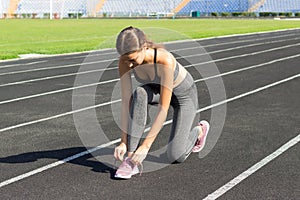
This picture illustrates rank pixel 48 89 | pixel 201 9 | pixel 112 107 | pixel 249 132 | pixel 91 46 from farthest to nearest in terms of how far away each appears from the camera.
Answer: pixel 201 9 < pixel 91 46 < pixel 48 89 < pixel 112 107 < pixel 249 132

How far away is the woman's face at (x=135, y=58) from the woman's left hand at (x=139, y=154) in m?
0.75

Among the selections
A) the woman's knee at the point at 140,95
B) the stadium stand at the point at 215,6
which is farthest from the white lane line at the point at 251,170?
the stadium stand at the point at 215,6

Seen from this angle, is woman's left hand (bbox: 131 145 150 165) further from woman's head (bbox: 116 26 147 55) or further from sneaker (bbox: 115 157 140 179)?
woman's head (bbox: 116 26 147 55)

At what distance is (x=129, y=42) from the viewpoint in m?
4.72

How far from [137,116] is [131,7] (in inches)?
4040

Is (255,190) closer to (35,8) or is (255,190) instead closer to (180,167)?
(180,167)

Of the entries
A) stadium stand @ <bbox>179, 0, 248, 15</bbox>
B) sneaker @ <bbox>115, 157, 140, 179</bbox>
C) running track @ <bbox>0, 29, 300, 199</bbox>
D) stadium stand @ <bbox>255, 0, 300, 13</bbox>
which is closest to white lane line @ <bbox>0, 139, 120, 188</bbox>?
running track @ <bbox>0, 29, 300, 199</bbox>

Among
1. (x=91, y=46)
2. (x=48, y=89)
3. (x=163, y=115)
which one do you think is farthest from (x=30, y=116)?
(x=91, y=46)

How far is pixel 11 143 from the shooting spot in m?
6.72

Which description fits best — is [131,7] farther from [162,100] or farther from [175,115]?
[162,100]

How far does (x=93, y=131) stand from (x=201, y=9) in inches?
3737

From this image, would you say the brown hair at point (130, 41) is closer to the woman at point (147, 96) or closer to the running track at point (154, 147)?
the woman at point (147, 96)

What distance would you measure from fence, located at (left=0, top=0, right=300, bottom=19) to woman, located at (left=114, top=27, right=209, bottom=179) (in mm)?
89467

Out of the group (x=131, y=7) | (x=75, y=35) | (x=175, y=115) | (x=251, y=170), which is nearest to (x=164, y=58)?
(x=175, y=115)
